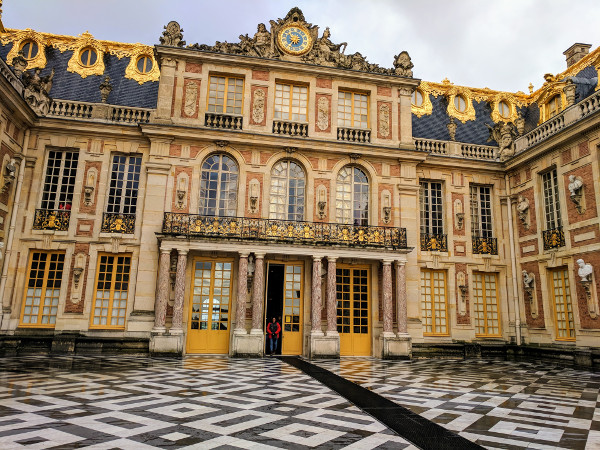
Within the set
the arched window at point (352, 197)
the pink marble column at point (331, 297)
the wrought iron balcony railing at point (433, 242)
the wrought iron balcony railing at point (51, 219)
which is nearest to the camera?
the pink marble column at point (331, 297)

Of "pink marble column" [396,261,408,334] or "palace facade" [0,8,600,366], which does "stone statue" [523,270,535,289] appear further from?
"pink marble column" [396,261,408,334]

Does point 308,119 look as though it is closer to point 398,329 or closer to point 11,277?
point 398,329

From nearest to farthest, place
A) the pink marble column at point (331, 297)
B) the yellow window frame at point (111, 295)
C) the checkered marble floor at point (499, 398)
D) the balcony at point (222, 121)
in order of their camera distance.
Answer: the checkered marble floor at point (499, 398), the yellow window frame at point (111, 295), the pink marble column at point (331, 297), the balcony at point (222, 121)

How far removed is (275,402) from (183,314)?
8.53m

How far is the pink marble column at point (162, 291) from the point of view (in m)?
14.1

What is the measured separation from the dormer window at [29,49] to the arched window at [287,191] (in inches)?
441

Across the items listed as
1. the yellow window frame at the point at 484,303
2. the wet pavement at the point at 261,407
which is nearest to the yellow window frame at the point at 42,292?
the wet pavement at the point at 261,407

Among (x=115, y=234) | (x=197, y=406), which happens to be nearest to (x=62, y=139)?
(x=115, y=234)

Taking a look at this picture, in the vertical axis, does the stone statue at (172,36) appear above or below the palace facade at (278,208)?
above

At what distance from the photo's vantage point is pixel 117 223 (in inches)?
608

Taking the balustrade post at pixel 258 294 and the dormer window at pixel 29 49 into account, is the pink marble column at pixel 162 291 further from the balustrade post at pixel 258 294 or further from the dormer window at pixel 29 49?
the dormer window at pixel 29 49

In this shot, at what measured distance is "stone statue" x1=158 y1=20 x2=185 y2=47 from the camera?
1653 cm

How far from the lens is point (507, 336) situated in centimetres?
1703

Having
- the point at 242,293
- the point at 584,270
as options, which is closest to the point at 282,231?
the point at 242,293
